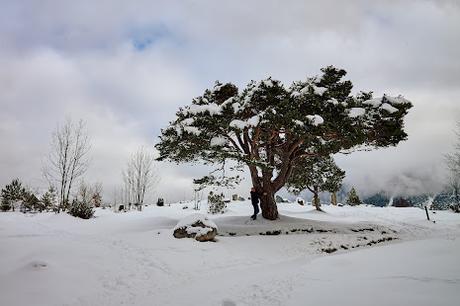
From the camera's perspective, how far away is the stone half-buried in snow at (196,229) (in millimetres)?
11328

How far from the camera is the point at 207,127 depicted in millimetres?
14516

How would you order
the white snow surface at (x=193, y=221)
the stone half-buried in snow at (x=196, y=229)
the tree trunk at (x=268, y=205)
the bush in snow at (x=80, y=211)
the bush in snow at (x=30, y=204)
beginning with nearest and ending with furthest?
the stone half-buried in snow at (x=196, y=229), the white snow surface at (x=193, y=221), the tree trunk at (x=268, y=205), the bush in snow at (x=80, y=211), the bush in snow at (x=30, y=204)

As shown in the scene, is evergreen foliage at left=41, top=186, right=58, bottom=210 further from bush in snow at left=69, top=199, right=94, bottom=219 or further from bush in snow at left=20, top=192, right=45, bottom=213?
bush in snow at left=69, top=199, right=94, bottom=219

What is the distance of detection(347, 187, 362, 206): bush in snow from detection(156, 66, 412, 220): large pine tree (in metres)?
26.9

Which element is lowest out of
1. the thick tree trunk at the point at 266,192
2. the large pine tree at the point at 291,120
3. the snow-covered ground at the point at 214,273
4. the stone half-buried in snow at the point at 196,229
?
the snow-covered ground at the point at 214,273

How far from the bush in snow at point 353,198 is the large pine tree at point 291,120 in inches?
1058

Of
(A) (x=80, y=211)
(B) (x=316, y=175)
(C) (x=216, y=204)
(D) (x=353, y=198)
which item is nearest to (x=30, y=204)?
(A) (x=80, y=211)

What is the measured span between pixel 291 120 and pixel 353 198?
33.1 metres

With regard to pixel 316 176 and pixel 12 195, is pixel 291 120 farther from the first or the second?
pixel 12 195

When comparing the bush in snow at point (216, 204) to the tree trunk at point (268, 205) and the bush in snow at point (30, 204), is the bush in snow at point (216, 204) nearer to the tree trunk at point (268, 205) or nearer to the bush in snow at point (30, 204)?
the tree trunk at point (268, 205)

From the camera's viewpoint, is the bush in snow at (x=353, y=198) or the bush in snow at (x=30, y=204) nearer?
the bush in snow at (x=30, y=204)

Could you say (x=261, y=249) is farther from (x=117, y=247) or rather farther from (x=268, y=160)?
(x=268, y=160)

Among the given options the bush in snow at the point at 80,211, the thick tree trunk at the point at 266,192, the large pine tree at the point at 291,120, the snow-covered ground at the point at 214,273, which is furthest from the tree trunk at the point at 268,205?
the bush in snow at the point at 80,211

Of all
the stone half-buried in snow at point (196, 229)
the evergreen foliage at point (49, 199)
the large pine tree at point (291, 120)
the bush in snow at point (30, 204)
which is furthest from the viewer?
the evergreen foliage at point (49, 199)
